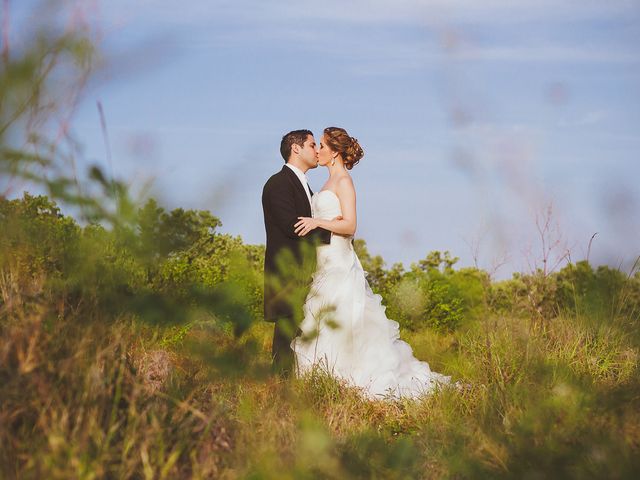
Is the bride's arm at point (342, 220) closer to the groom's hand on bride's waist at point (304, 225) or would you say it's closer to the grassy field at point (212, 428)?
the groom's hand on bride's waist at point (304, 225)

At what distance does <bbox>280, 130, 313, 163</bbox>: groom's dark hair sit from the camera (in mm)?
6751

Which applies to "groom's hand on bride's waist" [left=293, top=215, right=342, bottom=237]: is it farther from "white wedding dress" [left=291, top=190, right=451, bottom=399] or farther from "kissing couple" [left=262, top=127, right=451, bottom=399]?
"white wedding dress" [left=291, top=190, right=451, bottom=399]

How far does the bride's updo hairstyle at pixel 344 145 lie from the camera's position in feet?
22.2

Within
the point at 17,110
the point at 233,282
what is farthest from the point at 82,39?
the point at 233,282

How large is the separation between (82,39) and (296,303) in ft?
4.27

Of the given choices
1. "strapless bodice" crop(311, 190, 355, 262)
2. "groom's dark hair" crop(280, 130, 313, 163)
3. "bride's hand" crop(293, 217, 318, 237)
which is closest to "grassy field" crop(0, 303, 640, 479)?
"bride's hand" crop(293, 217, 318, 237)

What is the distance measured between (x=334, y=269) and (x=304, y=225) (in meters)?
0.57

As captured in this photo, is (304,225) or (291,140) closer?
(304,225)

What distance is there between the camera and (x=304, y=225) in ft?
20.8

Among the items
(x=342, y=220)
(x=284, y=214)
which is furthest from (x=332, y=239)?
(x=284, y=214)

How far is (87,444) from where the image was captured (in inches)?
112

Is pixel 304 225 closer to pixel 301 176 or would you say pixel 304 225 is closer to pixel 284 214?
pixel 284 214

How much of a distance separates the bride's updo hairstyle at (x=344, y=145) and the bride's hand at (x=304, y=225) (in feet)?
2.65

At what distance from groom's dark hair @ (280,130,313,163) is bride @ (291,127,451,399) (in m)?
0.20
